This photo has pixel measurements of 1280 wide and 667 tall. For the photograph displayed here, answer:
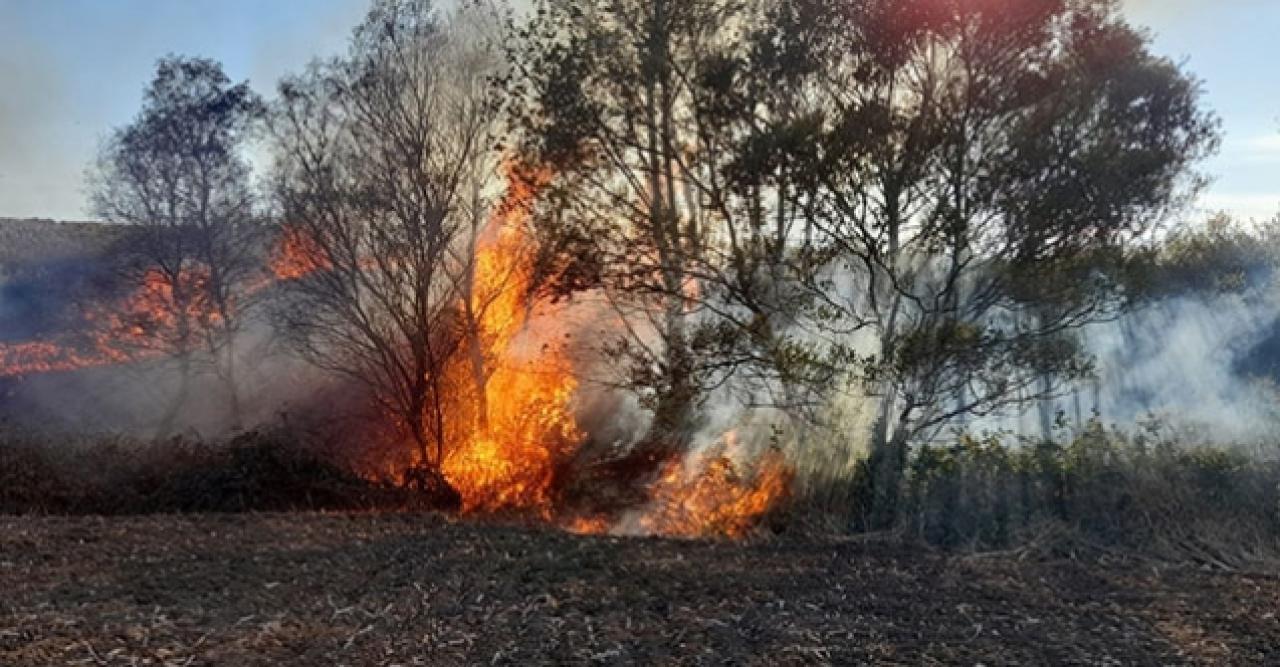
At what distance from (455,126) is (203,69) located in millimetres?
7166

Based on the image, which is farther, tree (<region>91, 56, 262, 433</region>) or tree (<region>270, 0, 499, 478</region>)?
tree (<region>91, 56, 262, 433</region>)

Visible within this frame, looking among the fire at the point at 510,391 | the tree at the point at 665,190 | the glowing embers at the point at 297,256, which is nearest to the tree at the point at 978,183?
the tree at the point at 665,190

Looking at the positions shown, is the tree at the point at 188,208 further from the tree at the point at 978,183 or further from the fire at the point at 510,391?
the tree at the point at 978,183

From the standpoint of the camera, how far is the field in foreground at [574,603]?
16.1 ft

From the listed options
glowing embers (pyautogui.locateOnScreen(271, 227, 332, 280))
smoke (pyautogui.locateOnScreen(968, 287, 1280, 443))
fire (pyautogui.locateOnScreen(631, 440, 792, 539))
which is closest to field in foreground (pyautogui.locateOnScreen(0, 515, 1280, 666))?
fire (pyautogui.locateOnScreen(631, 440, 792, 539))

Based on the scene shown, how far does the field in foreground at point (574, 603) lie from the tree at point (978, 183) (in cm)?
209

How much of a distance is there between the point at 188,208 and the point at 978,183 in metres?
14.2

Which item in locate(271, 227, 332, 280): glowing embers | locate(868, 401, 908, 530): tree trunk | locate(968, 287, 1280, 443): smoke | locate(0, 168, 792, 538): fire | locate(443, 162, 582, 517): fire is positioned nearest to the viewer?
locate(868, 401, 908, 530): tree trunk

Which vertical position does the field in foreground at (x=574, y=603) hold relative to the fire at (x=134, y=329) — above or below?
below

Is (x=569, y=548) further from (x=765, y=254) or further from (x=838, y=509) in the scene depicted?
(x=765, y=254)

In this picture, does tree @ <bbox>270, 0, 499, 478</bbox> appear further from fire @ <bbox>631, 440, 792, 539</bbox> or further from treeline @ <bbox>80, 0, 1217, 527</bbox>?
fire @ <bbox>631, 440, 792, 539</bbox>

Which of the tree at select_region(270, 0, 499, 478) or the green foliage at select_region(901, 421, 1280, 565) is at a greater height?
the tree at select_region(270, 0, 499, 478)

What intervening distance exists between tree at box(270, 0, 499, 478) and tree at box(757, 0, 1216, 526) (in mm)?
4831

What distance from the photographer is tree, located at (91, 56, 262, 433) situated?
57.1 feet
